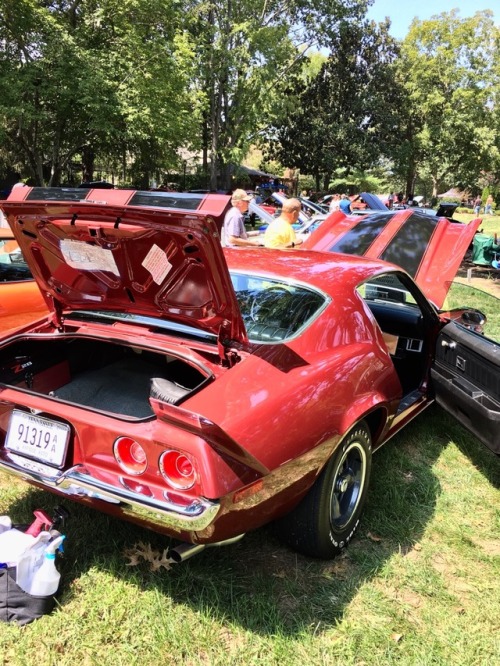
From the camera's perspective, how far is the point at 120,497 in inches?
78.1

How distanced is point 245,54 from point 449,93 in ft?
60.8

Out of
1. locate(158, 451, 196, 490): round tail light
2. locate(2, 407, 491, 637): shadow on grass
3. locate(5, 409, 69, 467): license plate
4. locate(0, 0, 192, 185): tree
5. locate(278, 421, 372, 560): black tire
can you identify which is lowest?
locate(2, 407, 491, 637): shadow on grass

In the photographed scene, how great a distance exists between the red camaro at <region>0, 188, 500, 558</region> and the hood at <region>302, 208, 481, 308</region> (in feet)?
4.71

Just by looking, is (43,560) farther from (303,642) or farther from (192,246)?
(192,246)

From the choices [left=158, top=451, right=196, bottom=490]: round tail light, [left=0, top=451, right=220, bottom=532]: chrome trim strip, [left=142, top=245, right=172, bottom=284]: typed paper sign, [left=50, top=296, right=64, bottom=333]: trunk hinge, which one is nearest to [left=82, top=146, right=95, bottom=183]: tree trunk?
[left=50, top=296, right=64, bottom=333]: trunk hinge

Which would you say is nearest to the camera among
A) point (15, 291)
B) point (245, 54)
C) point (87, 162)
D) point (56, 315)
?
point (56, 315)

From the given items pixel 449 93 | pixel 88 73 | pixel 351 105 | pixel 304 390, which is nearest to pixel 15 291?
pixel 304 390

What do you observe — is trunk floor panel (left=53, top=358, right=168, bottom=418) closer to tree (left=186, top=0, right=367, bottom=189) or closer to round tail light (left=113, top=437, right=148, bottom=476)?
round tail light (left=113, top=437, right=148, bottom=476)

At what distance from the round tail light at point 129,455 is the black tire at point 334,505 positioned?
80cm

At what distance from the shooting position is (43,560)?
2.17 metres

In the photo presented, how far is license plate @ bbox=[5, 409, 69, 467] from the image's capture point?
2248 millimetres

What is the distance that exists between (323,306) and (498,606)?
1.64m

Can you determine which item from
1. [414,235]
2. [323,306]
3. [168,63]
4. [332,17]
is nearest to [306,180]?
[332,17]

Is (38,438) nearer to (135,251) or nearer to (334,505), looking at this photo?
(135,251)
